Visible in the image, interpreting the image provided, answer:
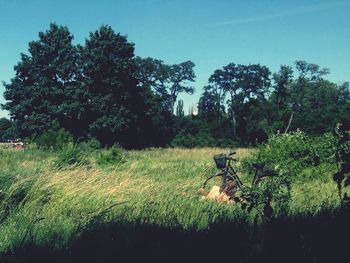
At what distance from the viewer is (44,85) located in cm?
3847

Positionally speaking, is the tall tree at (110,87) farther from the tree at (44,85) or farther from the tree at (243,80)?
the tree at (243,80)

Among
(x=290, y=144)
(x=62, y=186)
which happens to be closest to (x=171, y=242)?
(x=62, y=186)

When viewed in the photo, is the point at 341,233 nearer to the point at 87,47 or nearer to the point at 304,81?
the point at 87,47

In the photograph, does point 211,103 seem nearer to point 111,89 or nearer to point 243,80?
point 243,80

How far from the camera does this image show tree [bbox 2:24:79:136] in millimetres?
37219

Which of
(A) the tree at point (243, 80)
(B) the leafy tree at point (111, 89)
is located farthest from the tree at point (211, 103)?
(B) the leafy tree at point (111, 89)

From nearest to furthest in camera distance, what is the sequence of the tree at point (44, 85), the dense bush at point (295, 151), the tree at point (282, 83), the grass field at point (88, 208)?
the grass field at point (88, 208) < the dense bush at point (295, 151) < the tree at point (44, 85) < the tree at point (282, 83)

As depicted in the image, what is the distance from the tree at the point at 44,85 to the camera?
3722cm

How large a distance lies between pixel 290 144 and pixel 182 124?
39030mm

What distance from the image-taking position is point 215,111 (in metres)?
62.6

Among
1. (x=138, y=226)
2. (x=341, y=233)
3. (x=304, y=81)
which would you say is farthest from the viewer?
(x=304, y=81)

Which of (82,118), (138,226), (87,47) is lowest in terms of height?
(138,226)

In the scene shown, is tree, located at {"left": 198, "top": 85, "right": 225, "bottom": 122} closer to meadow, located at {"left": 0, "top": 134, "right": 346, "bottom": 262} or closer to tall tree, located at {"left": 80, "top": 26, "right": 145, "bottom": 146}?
tall tree, located at {"left": 80, "top": 26, "right": 145, "bottom": 146}

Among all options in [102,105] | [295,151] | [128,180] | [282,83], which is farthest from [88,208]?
[282,83]
